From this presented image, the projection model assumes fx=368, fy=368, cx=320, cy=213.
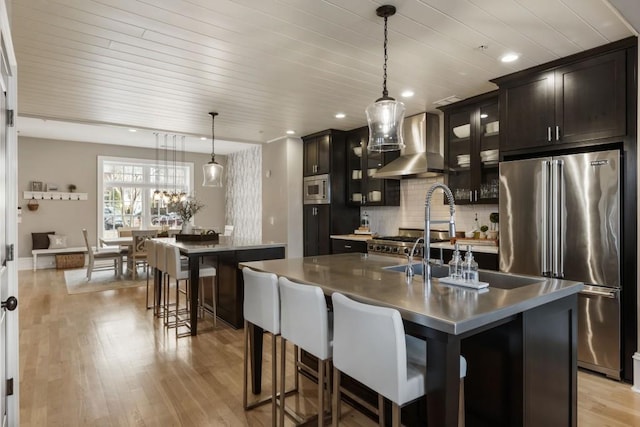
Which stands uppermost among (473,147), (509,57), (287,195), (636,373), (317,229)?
(509,57)

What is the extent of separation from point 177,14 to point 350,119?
3.13m

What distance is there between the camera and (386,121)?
2.27 m

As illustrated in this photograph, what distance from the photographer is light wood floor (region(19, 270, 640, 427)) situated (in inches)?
90.8

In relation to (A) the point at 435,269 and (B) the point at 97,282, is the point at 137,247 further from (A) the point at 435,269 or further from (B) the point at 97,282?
(A) the point at 435,269

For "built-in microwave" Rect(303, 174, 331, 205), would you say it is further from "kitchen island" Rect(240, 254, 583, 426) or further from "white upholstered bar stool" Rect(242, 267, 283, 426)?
"kitchen island" Rect(240, 254, 583, 426)

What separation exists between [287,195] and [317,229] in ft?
2.63

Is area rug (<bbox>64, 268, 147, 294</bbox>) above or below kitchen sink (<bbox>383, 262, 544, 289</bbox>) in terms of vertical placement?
below

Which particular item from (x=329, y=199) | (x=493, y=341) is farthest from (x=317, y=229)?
(x=493, y=341)

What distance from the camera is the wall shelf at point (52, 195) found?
7864 millimetres

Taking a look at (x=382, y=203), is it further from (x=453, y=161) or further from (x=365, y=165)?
(x=453, y=161)

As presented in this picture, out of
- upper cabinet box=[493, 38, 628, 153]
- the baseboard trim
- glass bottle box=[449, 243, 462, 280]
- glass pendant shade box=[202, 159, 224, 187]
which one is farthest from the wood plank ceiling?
the baseboard trim

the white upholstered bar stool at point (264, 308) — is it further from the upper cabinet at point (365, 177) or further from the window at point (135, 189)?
the window at point (135, 189)

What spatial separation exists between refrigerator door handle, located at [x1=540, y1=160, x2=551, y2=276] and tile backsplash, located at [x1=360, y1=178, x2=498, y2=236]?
1.12 metres

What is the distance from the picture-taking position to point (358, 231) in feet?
18.9
